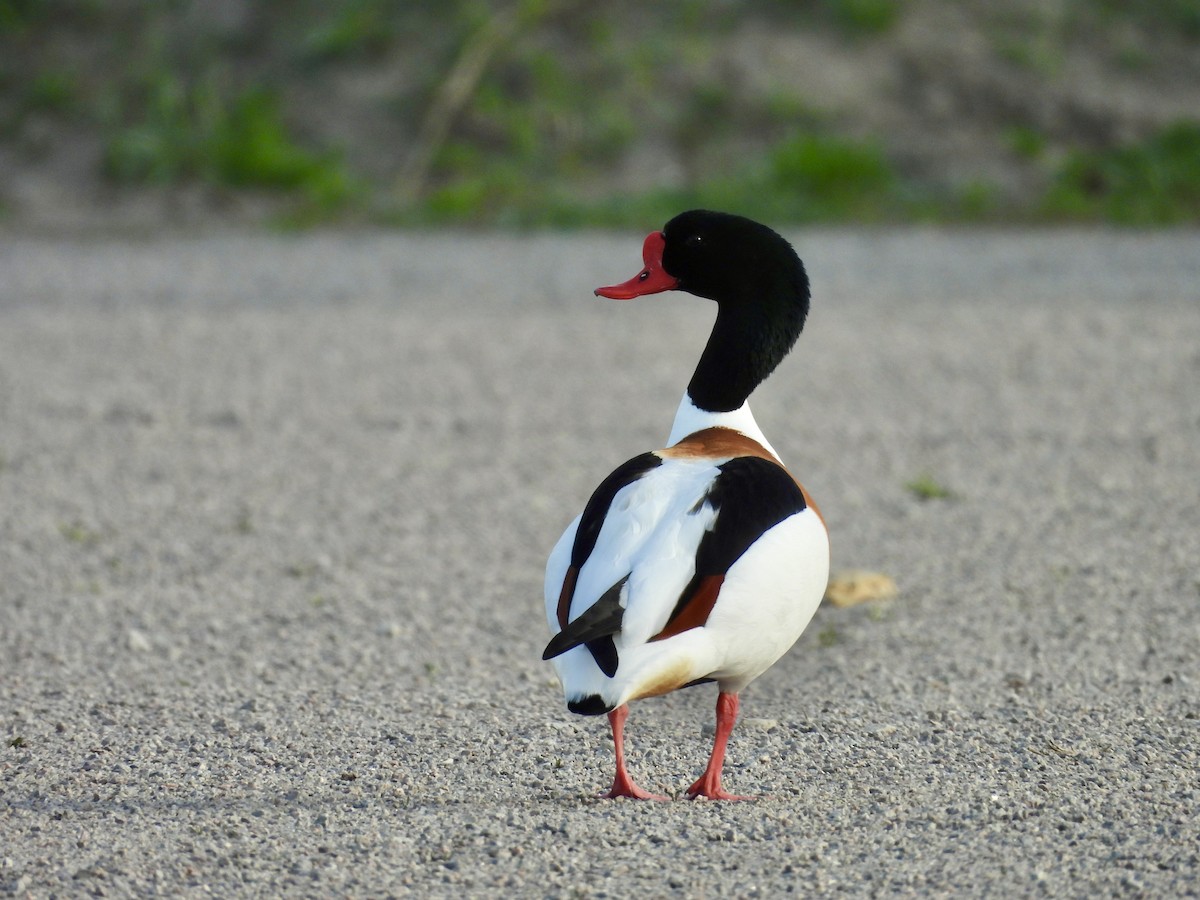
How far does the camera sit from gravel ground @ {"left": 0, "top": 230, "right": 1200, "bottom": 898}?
2.97 m

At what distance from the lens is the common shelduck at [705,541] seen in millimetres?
2838

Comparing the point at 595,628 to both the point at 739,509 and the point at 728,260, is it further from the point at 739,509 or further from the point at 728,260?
the point at 728,260

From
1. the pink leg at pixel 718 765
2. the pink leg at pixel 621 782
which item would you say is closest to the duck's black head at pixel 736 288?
the pink leg at pixel 718 765

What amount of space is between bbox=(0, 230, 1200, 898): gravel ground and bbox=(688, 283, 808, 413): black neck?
0.88m

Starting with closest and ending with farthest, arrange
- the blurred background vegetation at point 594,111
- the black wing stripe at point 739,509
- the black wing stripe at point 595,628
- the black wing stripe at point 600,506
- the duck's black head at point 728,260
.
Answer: the black wing stripe at point 595,628
the black wing stripe at point 739,509
the black wing stripe at point 600,506
the duck's black head at point 728,260
the blurred background vegetation at point 594,111

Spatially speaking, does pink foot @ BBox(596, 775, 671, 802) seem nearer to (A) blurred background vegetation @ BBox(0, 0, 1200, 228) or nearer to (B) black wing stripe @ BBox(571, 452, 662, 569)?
(B) black wing stripe @ BBox(571, 452, 662, 569)

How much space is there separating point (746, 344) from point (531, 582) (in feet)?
6.54

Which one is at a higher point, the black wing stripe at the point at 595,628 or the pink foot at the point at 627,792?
the black wing stripe at the point at 595,628

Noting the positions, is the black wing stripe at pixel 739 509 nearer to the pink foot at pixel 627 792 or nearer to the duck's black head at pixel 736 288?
the duck's black head at pixel 736 288

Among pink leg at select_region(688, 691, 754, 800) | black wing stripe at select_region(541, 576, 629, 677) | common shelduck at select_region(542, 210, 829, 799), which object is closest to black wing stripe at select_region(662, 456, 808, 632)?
common shelduck at select_region(542, 210, 829, 799)

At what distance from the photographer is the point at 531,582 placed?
204 inches

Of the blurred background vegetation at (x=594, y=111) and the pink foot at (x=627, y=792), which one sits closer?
the pink foot at (x=627, y=792)

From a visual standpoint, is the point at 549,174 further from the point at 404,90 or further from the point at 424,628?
the point at 424,628

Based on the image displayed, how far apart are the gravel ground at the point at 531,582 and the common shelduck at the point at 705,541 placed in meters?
0.37
